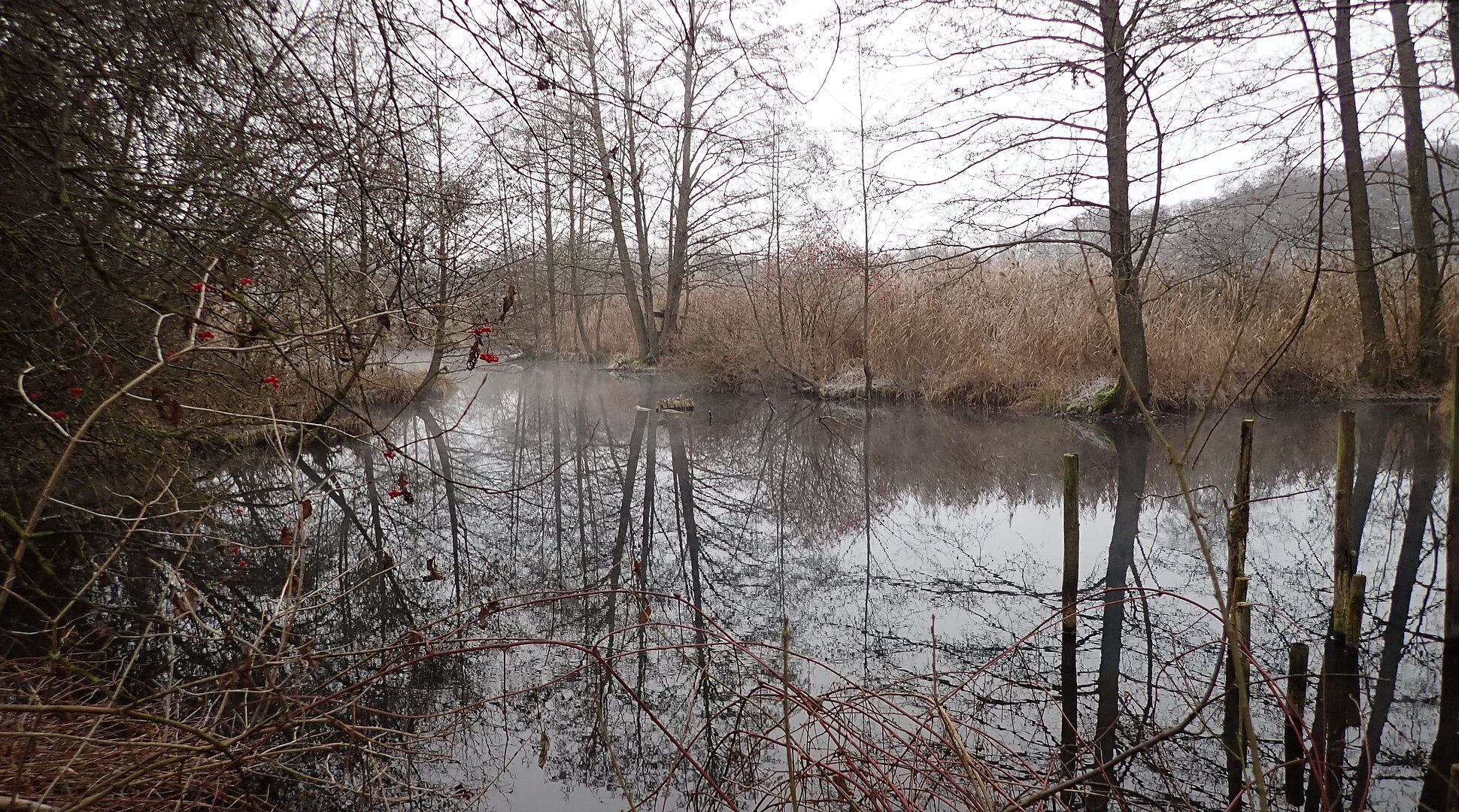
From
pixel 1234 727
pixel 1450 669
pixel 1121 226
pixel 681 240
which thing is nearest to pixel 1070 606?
pixel 1234 727

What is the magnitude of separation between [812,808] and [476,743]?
1098mm

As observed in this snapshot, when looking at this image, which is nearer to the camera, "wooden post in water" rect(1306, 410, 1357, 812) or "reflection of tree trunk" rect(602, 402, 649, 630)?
"wooden post in water" rect(1306, 410, 1357, 812)

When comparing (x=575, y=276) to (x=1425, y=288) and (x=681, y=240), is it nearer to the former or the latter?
(x=681, y=240)

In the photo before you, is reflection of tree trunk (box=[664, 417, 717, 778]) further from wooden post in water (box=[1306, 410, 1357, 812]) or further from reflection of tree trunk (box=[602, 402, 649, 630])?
wooden post in water (box=[1306, 410, 1357, 812])

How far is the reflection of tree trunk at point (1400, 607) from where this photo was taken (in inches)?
91.1

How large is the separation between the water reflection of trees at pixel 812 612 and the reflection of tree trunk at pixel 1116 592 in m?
0.02

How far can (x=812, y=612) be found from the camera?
3.66 m

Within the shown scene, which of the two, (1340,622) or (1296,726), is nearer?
(1296,726)

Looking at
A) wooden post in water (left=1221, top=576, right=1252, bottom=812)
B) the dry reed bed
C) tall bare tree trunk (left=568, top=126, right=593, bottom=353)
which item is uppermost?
tall bare tree trunk (left=568, top=126, right=593, bottom=353)

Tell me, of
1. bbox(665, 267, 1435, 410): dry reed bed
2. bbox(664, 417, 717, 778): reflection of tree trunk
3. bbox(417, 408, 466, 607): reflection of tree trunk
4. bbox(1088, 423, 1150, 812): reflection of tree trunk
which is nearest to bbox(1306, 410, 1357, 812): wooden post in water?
bbox(1088, 423, 1150, 812): reflection of tree trunk

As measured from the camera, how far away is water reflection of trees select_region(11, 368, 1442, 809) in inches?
88.6

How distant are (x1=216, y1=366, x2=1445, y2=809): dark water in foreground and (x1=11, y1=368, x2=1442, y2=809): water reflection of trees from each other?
16mm

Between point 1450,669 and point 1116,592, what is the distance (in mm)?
1152

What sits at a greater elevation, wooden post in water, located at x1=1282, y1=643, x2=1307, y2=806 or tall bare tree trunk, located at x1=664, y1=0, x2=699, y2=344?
tall bare tree trunk, located at x1=664, y1=0, x2=699, y2=344
